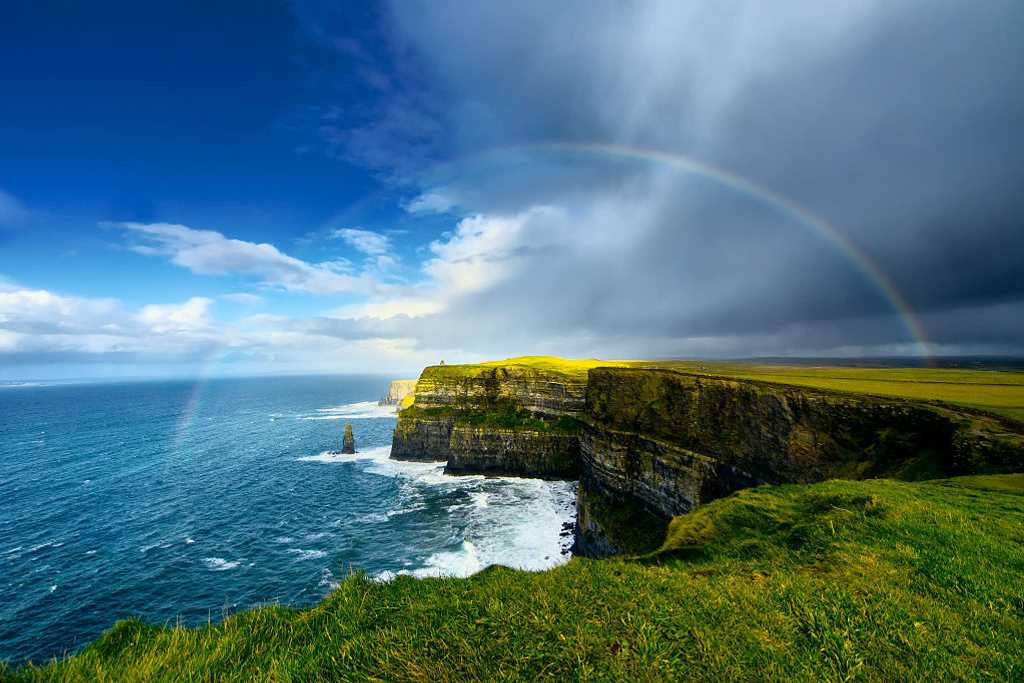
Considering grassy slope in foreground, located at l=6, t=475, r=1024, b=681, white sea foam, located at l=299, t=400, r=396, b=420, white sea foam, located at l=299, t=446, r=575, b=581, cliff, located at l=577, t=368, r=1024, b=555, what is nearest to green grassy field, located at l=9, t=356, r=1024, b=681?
grassy slope in foreground, located at l=6, t=475, r=1024, b=681

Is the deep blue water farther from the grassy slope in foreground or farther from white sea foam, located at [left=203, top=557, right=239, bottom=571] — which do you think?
the grassy slope in foreground

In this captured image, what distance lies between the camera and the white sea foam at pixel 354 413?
430ft

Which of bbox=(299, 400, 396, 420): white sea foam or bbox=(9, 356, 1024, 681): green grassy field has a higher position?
bbox=(9, 356, 1024, 681): green grassy field

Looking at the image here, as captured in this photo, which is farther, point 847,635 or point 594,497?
point 594,497

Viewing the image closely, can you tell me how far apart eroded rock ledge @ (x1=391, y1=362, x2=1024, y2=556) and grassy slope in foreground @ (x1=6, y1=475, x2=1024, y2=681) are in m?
15.9

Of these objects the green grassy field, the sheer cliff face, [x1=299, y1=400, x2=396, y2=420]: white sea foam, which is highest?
the green grassy field

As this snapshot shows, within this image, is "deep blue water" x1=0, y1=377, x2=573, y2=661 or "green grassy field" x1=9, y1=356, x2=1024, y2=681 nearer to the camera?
"green grassy field" x1=9, y1=356, x2=1024, y2=681

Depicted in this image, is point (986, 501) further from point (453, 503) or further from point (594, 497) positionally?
point (453, 503)

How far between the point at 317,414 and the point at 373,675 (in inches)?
5988

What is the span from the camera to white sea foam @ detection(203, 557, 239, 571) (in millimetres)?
36031

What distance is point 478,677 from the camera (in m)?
5.16

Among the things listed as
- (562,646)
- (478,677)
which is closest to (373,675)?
(478,677)

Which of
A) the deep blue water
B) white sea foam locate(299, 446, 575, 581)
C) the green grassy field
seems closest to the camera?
the green grassy field

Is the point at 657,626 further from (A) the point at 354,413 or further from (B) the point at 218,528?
(A) the point at 354,413
